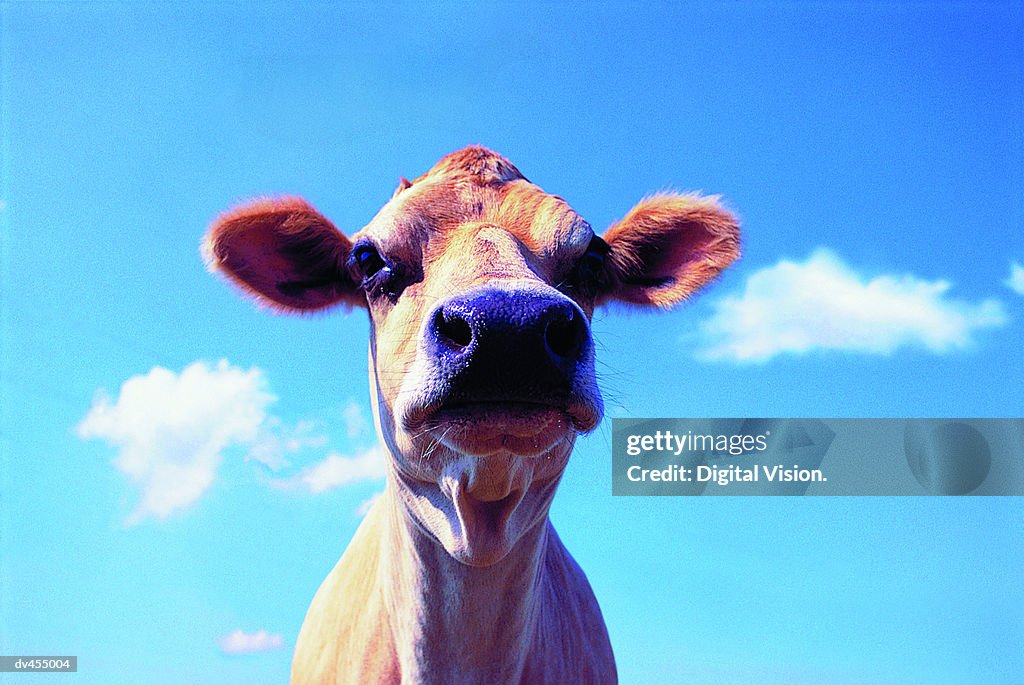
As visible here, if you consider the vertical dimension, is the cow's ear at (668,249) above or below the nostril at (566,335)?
above

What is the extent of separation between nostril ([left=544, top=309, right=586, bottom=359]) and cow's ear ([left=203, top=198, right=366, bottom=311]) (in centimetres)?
162

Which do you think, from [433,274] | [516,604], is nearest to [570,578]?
[516,604]

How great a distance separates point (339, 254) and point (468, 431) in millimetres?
1728

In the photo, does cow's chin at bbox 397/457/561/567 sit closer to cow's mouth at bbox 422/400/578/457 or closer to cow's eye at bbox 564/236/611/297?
cow's mouth at bbox 422/400/578/457

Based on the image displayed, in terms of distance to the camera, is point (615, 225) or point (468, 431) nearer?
point (468, 431)

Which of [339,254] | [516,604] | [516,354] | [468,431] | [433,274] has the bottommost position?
[516,604]

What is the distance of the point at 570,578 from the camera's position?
5.49 m

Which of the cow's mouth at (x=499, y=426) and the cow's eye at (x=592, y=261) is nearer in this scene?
the cow's mouth at (x=499, y=426)

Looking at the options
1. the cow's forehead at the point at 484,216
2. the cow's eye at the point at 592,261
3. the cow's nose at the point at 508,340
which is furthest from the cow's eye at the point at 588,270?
the cow's nose at the point at 508,340

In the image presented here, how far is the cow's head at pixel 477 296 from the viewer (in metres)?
3.01

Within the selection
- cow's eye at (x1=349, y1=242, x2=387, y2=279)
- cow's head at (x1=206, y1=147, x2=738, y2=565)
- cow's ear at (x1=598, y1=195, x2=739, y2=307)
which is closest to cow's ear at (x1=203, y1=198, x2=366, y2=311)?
cow's head at (x1=206, y1=147, x2=738, y2=565)

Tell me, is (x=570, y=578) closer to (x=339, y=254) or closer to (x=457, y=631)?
(x=457, y=631)

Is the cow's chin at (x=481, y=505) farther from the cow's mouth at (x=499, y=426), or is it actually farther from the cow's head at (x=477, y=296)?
the cow's mouth at (x=499, y=426)

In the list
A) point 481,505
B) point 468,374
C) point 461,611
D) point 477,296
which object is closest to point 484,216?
point 477,296
